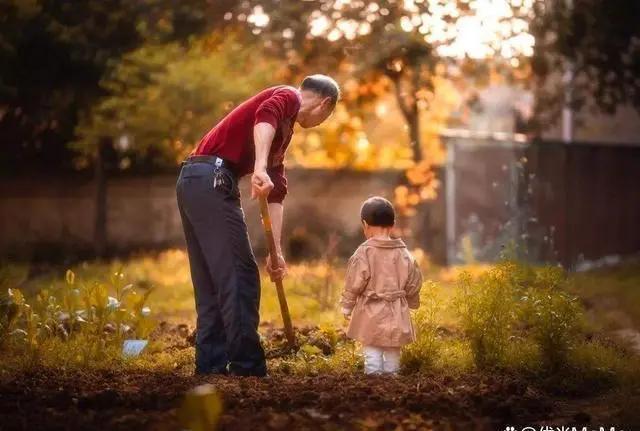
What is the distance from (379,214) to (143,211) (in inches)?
444

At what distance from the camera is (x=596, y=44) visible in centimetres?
1274

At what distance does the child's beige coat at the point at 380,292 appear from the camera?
17.2ft

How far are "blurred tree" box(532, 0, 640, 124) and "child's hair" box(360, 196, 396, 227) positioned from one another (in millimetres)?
8023

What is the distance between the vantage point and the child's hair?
536 cm

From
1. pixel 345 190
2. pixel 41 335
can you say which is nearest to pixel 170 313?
pixel 41 335

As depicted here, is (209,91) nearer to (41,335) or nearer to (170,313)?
(170,313)

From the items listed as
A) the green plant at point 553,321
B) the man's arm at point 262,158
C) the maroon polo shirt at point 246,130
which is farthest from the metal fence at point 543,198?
the man's arm at point 262,158

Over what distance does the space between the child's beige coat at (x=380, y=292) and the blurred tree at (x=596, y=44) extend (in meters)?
→ 8.15

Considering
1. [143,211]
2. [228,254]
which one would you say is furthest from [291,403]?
[143,211]

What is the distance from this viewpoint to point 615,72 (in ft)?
42.9

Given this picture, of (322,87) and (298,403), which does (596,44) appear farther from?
(298,403)

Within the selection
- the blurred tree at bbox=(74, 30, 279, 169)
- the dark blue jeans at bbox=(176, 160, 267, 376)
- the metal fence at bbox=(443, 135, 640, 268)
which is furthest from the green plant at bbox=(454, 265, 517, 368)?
the blurred tree at bbox=(74, 30, 279, 169)

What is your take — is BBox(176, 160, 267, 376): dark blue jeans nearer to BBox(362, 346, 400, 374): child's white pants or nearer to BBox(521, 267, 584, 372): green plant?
BBox(362, 346, 400, 374): child's white pants

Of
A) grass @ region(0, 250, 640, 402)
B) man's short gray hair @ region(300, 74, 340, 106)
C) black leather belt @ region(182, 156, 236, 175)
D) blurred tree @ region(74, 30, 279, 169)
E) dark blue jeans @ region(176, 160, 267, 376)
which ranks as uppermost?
blurred tree @ region(74, 30, 279, 169)
